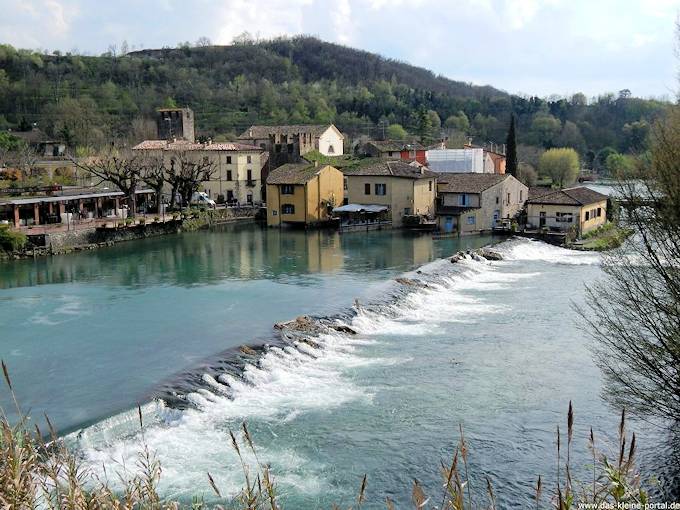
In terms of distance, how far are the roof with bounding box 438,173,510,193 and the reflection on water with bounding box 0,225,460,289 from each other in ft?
15.7

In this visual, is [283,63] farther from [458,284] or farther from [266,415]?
[266,415]

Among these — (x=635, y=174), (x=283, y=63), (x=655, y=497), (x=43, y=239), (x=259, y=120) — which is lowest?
(x=655, y=497)

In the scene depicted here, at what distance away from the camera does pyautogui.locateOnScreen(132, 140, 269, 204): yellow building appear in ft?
172

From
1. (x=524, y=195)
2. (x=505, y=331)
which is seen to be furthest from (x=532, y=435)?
(x=524, y=195)

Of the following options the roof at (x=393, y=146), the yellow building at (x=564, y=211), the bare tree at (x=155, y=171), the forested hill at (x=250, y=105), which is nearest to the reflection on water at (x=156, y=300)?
the yellow building at (x=564, y=211)

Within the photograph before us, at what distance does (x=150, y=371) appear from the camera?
16391 mm

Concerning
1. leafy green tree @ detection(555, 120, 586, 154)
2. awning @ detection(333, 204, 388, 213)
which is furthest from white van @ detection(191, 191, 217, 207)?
leafy green tree @ detection(555, 120, 586, 154)

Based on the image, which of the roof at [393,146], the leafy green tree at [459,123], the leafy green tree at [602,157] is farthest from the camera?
the leafy green tree at [459,123]

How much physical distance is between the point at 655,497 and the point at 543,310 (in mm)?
11757

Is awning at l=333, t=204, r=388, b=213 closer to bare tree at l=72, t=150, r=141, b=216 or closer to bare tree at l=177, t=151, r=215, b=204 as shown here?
bare tree at l=177, t=151, r=215, b=204

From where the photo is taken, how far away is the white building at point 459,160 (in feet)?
171

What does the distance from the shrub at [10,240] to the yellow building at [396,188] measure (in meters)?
20.2

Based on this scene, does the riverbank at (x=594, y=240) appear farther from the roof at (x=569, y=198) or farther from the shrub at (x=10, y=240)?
the shrub at (x=10, y=240)

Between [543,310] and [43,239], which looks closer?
[543,310]
